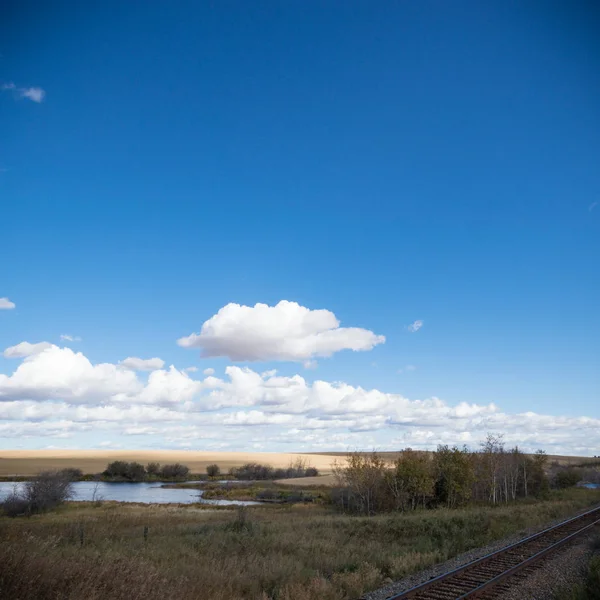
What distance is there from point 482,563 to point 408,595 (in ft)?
15.4

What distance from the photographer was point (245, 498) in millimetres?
76625

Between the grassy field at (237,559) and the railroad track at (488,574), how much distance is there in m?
1.60

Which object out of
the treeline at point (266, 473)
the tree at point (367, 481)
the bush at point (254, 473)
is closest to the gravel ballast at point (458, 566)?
the tree at point (367, 481)

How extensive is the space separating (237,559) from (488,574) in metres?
7.43

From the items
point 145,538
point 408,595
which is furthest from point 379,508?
point 408,595

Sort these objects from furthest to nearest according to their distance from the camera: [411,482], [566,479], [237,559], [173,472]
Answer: [173,472]
[566,479]
[411,482]
[237,559]

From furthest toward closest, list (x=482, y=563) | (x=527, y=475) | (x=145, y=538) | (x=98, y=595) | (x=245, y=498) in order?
1. (x=245, y=498)
2. (x=527, y=475)
3. (x=145, y=538)
4. (x=482, y=563)
5. (x=98, y=595)

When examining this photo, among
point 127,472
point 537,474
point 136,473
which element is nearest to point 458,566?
point 537,474

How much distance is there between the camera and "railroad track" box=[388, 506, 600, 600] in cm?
1113

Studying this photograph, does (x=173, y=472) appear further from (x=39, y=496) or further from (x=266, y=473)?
(x=39, y=496)

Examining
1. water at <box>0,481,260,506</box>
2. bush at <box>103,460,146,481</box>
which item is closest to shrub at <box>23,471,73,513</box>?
water at <box>0,481,260,506</box>

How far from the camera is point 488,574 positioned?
13055 mm

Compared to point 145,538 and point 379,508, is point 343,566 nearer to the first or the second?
point 145,538

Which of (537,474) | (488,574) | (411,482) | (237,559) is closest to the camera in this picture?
(488,574)
